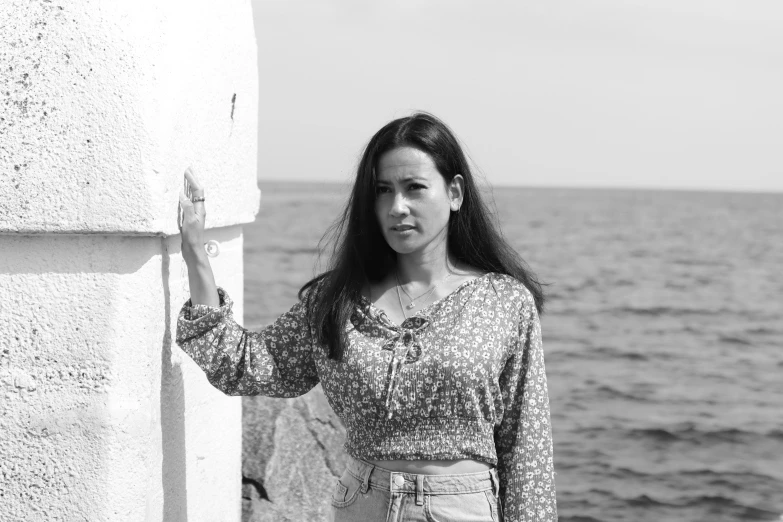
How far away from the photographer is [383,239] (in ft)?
9.85

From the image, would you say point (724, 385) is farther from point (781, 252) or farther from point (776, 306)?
point (781, 252)

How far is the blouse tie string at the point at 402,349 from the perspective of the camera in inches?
104

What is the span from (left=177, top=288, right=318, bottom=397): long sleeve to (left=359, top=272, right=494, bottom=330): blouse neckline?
21cm

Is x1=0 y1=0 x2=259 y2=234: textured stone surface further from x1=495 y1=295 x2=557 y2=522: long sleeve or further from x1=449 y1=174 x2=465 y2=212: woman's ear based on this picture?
x1=495 y1=295 x2=557 y2=522: long sleeve

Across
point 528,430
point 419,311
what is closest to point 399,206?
point 419,311

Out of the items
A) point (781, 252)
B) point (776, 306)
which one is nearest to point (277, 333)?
point (776, 306)

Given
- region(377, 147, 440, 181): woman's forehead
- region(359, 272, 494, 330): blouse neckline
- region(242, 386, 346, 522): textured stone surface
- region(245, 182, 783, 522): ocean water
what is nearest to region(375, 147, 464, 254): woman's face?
region(377, 147, 440, 181): woman's forehead

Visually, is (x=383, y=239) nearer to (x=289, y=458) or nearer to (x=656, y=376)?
(x=289, y=458)

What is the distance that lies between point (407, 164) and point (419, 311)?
0.45 meters

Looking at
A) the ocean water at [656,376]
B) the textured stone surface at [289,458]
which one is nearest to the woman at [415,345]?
the ocean water at [656,376]

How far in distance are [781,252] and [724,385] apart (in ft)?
104

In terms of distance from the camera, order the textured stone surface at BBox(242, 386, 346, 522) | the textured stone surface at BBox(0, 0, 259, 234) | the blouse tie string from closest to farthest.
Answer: the textured stone surface at BBox(0, 0, 259, 234), the blouse tie string, the textured stone surface at BBox(242, 386, 346, 522)

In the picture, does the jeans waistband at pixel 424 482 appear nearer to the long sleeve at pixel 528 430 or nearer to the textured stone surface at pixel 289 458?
the long sleeve at pixel 528 430

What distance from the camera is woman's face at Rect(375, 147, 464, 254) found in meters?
2.84
